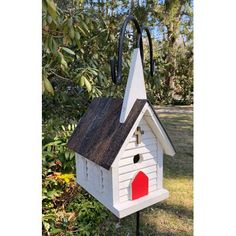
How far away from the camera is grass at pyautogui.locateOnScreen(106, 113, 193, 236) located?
1.24 meters

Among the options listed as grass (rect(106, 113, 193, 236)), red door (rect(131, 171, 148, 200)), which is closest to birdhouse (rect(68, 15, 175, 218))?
red door (rect(131, 171, 148, 200))

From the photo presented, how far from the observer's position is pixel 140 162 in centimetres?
66

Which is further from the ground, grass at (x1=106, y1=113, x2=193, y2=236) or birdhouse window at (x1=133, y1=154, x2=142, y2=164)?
birdhouse window at (x1=133, y1=154, x2=142, y2=164)

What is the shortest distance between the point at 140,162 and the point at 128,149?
6 cm

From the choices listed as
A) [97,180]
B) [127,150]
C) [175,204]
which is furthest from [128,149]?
[175,204]

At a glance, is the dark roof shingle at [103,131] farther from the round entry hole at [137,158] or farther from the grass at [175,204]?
the grass at [175,204]

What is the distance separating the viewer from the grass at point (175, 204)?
4.08ft

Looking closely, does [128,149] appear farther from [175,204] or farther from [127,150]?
[175,204]

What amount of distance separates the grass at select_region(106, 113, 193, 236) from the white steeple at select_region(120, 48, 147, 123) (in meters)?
0.75

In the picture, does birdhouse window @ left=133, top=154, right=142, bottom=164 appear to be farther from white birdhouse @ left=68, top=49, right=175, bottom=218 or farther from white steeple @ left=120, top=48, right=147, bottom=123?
white steeple @ left=120, top=48, right=147, bottom=123

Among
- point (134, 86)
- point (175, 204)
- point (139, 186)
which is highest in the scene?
point (134, 86)
